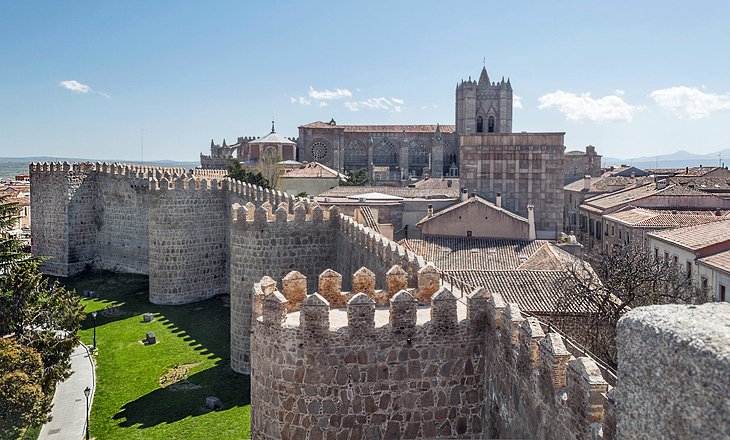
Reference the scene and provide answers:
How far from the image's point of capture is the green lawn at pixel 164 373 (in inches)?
512

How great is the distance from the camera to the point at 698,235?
947 inches

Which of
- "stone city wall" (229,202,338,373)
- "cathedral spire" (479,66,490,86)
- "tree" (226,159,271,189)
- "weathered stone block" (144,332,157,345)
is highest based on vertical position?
"cathedral spire" (479,66,490,86)

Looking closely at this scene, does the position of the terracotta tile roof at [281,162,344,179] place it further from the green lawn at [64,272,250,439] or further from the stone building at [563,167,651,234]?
the green lawn at [64,272,250,439]

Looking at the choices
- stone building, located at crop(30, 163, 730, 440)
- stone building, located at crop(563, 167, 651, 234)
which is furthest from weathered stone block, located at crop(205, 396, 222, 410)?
stone building, located at crop(563, 167, 651, 234)

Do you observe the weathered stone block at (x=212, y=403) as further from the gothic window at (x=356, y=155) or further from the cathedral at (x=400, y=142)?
the gothic window at (x=356, y=155)

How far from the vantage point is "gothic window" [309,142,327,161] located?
7681cm

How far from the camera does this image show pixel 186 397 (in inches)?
564

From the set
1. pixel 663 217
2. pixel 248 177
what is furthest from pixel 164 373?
pixel 248 177

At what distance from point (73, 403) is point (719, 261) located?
19622 millimetres

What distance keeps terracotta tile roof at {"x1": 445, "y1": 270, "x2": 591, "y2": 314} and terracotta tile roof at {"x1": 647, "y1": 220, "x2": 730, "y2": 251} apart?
24.7ft

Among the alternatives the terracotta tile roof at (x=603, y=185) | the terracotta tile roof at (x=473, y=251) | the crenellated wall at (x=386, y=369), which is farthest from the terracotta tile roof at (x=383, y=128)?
the crenellated wall at (x=386, y=369)

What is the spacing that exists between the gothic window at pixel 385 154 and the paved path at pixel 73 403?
63277 millimetres

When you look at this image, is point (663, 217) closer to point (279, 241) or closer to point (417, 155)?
point (279, 241)

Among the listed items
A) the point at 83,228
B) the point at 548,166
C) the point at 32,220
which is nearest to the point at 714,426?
the point at 83,228
